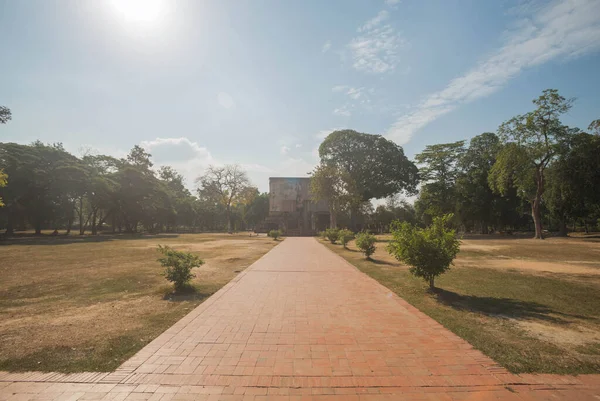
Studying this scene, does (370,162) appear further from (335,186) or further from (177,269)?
(177,269)

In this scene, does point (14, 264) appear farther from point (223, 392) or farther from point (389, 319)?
point (389, 319)

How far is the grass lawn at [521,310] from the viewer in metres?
4.19

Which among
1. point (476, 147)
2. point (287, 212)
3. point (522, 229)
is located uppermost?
point (476, 147)

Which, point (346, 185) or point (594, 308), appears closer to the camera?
point (594, 308)

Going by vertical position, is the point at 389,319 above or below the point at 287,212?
below

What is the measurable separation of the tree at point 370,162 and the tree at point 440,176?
4.73 meters

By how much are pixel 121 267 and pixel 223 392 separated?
11.8 m

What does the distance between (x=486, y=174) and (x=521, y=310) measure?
145 feet

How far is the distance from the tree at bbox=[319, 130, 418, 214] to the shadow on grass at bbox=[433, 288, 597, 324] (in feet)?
112

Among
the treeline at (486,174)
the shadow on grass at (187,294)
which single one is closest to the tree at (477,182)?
the treeline at (486,174)

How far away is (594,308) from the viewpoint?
21.6 ft

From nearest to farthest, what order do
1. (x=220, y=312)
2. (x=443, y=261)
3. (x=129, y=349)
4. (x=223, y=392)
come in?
(x=223, y=392)
(x=129, y=349)
(x=220, y=312)
(x=443, y=261)

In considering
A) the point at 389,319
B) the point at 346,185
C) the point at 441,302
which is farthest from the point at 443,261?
the point at 346,185

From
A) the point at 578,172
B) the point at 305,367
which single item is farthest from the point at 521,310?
the point at 578,172
